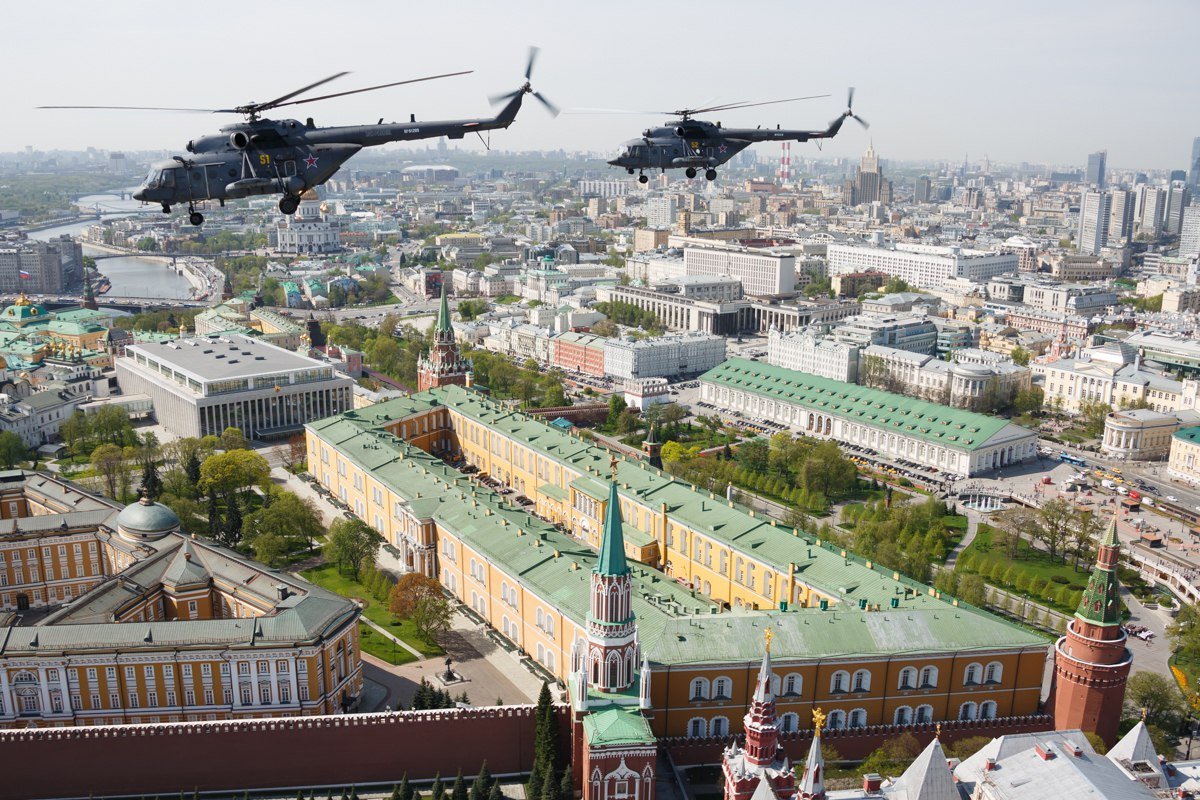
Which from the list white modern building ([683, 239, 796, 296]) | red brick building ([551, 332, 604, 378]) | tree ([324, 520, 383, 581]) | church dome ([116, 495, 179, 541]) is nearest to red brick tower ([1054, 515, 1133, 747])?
tree ([324, 520, 383, 581])

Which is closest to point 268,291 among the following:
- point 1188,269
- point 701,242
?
point 701,242

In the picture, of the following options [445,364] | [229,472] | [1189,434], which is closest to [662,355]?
[445,364]

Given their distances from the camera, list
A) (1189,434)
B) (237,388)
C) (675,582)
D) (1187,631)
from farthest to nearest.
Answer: (237,388), (1189,434), (1187,631), (675,582)

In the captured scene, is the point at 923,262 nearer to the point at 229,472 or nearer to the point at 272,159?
the point at 229,472

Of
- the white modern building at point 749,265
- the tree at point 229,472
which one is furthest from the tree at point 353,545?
the white modern building at point 749,265

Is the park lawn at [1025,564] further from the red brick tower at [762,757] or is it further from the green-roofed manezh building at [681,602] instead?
the red brick tower at [762,757]

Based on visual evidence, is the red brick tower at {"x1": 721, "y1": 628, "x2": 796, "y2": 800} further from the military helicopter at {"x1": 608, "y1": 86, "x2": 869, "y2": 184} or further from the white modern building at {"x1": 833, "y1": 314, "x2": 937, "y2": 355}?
the white modern building at {"x1": 833, "y1": 314, "x2": 937, "y2": 355}
